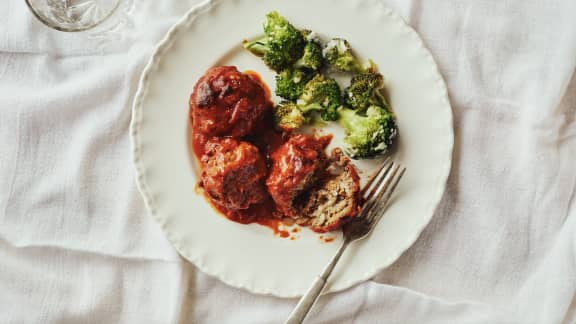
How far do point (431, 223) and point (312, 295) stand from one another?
1252 millimetres

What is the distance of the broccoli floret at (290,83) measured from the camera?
5.38 metres

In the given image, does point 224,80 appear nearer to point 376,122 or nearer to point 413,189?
point 376,122

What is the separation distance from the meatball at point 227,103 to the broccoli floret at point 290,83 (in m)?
0.22

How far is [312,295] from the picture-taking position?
5.25 m

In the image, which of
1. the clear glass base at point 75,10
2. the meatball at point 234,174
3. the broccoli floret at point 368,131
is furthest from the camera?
the clear glass base at point 75,10

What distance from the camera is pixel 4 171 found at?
570cm

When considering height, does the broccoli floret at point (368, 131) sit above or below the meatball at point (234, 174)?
above

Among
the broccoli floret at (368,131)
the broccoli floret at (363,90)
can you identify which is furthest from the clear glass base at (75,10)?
the broccoli floret at (368,131)

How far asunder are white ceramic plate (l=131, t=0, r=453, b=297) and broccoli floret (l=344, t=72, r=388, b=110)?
0.56 ft

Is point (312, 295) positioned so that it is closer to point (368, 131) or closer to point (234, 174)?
point (234, 174)

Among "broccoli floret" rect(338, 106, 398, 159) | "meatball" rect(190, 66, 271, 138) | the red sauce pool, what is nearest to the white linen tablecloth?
the red sauce pool

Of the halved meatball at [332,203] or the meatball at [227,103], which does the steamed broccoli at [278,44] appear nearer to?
the meatball at [227,103]

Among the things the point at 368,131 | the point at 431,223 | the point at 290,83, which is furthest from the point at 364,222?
the point at 290,83

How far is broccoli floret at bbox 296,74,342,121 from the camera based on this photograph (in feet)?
17.5
